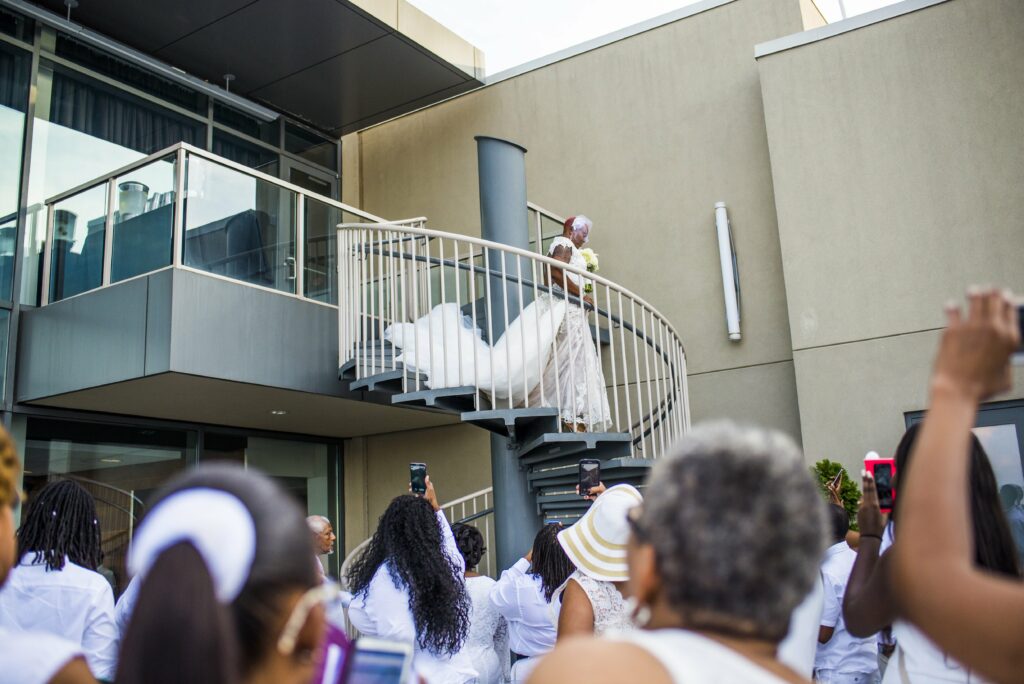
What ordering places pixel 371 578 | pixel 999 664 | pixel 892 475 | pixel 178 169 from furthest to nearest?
1. pixel 178 169
2. pixel 371 578
3. pixel 892 475
4. pixel 999 664

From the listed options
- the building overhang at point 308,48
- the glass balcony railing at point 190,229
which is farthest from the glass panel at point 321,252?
the building overhang at point 308,48

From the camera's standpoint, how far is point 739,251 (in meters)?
7.86

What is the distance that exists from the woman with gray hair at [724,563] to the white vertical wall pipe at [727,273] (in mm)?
6728

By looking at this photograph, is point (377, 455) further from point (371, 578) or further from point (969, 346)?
point (969, 346)

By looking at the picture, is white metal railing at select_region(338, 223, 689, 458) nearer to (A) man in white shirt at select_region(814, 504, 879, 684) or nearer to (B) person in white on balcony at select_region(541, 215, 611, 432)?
(B) person in white on balcony at select_region(541, 215, 611, 432)

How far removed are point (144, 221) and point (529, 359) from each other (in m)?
3.09

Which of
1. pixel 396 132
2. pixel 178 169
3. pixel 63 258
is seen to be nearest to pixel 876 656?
pixel 178 169

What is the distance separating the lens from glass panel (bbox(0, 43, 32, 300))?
289 inches

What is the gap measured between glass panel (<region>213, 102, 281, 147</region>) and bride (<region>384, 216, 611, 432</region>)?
4634mm

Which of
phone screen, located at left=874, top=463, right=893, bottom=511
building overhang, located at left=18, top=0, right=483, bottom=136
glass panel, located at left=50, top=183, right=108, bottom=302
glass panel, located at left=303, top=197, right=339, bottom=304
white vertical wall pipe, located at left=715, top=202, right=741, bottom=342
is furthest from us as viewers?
building overhang, located at left=18, top=0, right=483, bottom=136

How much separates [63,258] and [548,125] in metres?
4.66

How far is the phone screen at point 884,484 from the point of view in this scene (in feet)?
7.11

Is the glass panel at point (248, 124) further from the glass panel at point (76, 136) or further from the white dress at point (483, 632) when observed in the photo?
the white dress at point (483, 632)

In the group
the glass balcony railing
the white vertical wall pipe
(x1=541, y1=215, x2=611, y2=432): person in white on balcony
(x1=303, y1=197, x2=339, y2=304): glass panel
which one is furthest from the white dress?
the white vertical wall pipe
